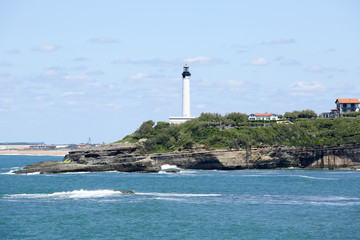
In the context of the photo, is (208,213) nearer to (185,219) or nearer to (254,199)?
(185,219)

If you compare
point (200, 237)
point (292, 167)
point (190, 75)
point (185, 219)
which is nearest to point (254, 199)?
point (185, 219)

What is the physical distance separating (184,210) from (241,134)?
5555 cm

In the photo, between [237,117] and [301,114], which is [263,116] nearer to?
[301,114]

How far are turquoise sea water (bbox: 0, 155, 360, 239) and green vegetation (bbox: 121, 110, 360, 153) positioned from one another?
29881 mm

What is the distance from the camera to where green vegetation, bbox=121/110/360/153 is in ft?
315

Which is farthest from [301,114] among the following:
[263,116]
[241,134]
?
[241,134]

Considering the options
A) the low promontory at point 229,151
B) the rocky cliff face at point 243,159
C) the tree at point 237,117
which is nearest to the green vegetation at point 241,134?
the low promontory at point 229,151

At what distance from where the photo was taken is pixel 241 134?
98.1 metres

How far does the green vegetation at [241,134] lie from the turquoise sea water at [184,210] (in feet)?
98.0

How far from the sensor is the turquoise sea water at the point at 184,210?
3550 centimetres

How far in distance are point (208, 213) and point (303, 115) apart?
87511 mm

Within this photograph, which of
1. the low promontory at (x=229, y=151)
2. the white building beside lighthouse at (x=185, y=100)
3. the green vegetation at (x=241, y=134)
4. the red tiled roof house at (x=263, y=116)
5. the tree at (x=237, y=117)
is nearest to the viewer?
the low promontory at (x=229, y=151)

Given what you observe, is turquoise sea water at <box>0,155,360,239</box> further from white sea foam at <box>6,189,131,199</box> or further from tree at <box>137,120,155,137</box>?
tree at <box>137,120,155,137</box>

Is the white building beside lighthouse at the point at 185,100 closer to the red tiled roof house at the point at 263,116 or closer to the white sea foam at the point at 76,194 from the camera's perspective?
the red tiled roof house at the point at 263,116
